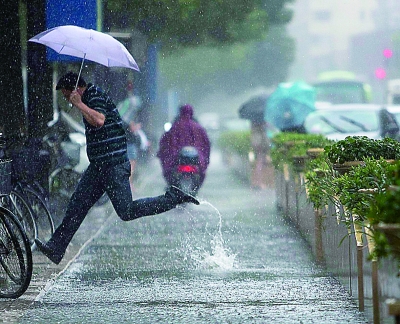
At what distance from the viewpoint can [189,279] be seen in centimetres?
948

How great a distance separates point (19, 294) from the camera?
837 cm

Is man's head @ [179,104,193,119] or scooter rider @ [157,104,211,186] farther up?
man's head @ [179,104,193,119]

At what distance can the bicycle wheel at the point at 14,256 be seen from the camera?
8.32 meters

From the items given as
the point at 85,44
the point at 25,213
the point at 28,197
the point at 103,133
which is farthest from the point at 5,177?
the point at 28,197

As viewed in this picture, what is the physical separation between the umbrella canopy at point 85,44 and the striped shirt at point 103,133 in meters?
0.47

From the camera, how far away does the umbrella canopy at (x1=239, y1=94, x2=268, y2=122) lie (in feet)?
91.4

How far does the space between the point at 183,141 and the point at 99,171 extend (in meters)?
7.58

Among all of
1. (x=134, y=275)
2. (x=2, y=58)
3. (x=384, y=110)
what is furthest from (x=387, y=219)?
(x=384, y=110)

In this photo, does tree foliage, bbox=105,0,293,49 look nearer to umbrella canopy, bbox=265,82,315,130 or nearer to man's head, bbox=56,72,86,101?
umbrella canopy, bbox=265,82,315,130

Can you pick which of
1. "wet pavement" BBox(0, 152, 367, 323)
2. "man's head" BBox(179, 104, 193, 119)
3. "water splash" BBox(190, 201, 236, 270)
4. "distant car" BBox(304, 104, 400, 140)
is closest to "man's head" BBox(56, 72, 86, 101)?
"wet pavement" BBox(0, 152, 367, 323)

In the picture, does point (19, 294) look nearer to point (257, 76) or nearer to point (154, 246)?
point (154, 246)

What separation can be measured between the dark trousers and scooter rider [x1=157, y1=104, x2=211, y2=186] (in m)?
7.24

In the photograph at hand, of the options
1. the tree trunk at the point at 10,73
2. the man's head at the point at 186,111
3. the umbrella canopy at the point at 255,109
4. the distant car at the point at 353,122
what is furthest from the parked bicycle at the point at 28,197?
the umbrella canopy at the point at 255,109

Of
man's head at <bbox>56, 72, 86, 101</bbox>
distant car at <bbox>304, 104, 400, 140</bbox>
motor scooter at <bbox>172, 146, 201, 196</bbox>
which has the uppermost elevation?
man's head at <bbox>56, 72, 86, 101</bbox>
